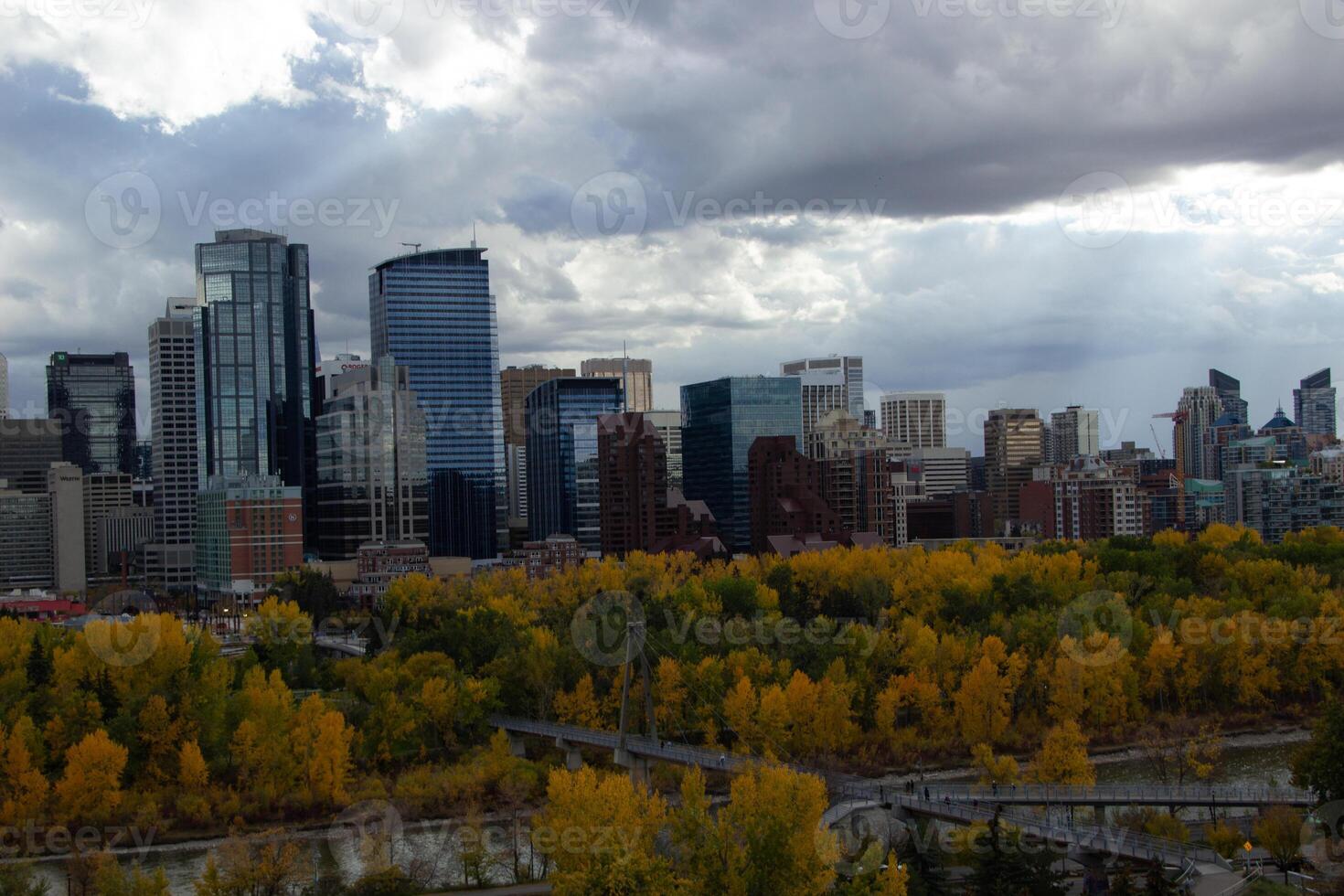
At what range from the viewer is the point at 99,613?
38656 millimetres

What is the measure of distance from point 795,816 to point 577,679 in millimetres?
10397

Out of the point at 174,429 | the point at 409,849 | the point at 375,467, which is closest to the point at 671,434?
the point at 375,467

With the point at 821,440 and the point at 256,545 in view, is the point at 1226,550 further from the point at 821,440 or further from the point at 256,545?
the point at 256,545

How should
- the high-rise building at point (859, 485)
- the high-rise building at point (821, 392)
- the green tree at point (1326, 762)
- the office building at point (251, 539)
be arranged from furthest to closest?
1. the high-rise building at point (821, 392)
2. the office building at point (251, 539)
3. the high-rise building at point (859, 485)
4. the green tree at point (1326, 762)

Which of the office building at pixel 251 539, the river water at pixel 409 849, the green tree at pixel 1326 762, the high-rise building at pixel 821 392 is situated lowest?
the river water at pixel 409 849

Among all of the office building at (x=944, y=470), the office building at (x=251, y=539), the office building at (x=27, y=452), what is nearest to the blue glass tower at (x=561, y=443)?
the office building at (x=251, y=539)

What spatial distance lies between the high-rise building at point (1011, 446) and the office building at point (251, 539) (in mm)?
31967

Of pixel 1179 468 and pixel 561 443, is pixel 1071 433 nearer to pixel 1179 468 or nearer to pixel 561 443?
pixel 1179 468

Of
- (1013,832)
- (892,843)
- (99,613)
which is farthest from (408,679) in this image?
(99,613)

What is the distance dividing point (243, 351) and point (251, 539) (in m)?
17.6

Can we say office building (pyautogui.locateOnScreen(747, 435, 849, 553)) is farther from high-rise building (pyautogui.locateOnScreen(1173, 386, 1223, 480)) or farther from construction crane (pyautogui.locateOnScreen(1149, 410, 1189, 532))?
high-rise building (pyautogui.locateOnScreen(1173, 386, 1223, 480))

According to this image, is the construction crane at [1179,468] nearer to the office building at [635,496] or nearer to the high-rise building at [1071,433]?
the high-rise building at [1071,433]

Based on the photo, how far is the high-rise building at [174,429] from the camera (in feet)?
202

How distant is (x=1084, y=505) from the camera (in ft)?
148
